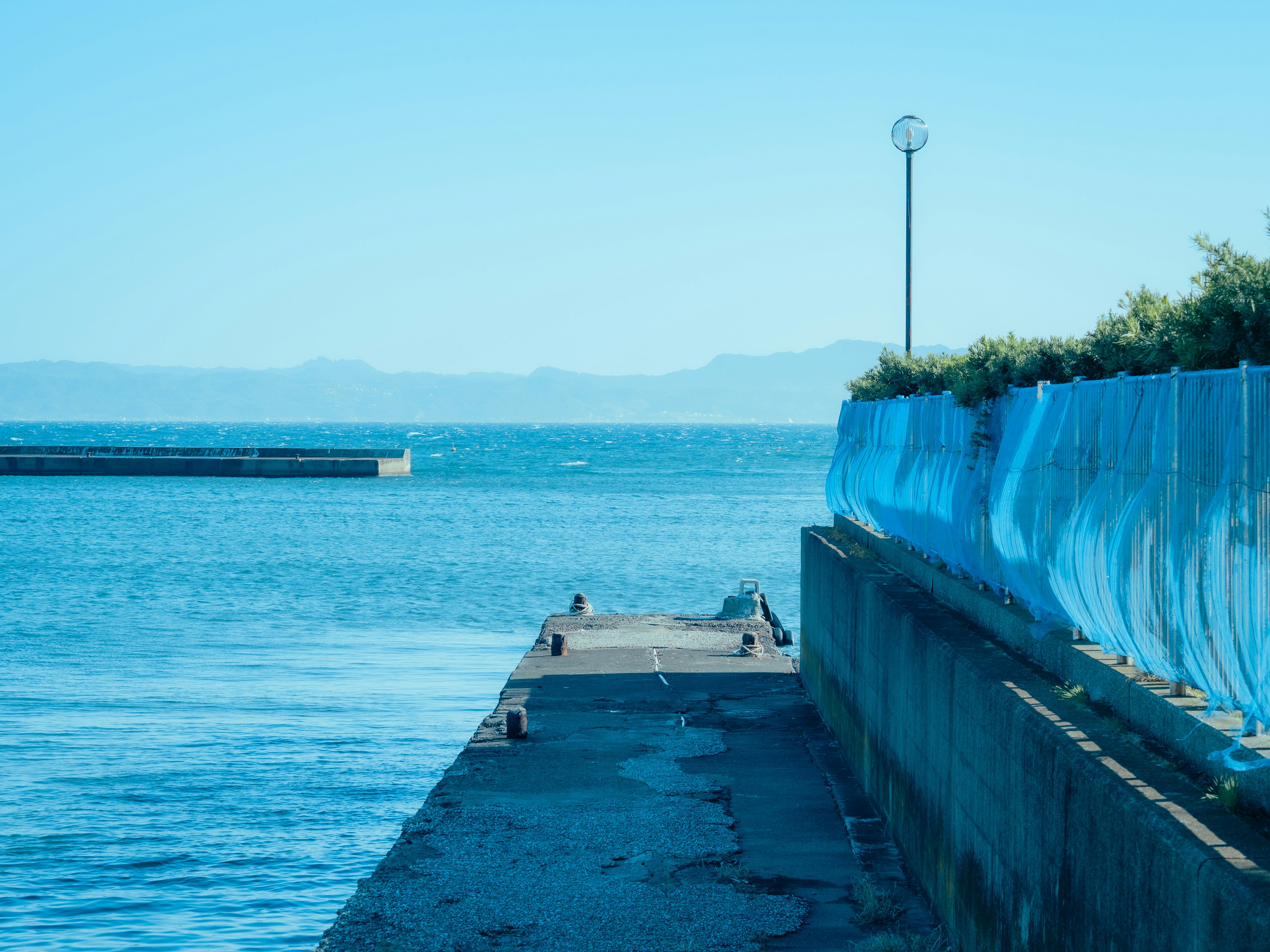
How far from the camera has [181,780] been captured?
Result: 50.5 ft

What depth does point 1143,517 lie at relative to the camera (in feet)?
17.8

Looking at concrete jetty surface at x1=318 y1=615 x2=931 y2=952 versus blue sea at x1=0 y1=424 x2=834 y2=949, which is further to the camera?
blue sea at x1=0 y1=424 x2=834 y2=949

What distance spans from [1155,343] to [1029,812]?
7.41 ft

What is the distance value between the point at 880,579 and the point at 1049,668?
4.74 meters

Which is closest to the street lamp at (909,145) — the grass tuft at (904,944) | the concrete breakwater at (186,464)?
the grass tuft at (904,944)

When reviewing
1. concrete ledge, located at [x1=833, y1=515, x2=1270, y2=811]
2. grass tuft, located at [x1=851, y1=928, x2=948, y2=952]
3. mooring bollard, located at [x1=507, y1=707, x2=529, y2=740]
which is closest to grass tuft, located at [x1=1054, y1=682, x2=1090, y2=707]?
concrete ledge, located at [x1=833, y1=515, x2=1270, y2=811]

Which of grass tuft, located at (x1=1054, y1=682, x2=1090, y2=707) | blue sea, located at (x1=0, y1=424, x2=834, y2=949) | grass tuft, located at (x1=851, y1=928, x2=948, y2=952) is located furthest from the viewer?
blue sea, located at (x1=0, y1=424, x2=834, y2=949)

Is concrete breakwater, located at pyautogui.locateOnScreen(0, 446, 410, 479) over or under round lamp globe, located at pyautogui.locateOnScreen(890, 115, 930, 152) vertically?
under

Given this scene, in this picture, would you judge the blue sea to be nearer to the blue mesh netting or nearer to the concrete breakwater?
the blue mesh netting

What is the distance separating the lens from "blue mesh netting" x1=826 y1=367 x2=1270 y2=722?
14.7 feet

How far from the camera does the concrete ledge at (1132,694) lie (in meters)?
4.48

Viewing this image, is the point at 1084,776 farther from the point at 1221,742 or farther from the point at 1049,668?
the point at 1049,668

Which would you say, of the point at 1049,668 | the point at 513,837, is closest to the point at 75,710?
the point at 513,837

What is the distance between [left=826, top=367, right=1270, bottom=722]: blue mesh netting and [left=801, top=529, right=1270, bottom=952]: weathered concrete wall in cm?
43
